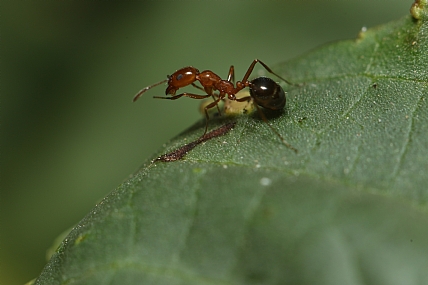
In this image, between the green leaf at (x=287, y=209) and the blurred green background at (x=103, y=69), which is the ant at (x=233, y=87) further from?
the blurred green background at (x=103, y=69)

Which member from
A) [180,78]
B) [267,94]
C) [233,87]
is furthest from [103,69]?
[267,94]

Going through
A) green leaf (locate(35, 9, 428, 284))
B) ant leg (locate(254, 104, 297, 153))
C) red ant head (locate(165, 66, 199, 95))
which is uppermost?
red ant head (locate(165, 66, 199, 95))

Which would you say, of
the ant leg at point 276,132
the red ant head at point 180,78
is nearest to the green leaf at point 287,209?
the ant leg at point 276,132

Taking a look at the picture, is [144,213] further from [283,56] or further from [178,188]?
[283,56]

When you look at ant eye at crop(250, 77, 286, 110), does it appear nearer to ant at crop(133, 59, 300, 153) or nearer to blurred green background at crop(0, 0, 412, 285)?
ant at crop(133, 59, 300, 153)

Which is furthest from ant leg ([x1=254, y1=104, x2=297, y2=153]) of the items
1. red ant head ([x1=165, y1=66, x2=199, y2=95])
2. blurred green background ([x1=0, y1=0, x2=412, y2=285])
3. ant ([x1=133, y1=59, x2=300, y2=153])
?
blurred green background ([x1=0, y1=0, x2=412, y2=285])

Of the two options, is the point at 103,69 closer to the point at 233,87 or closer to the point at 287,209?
the point at 233,87
